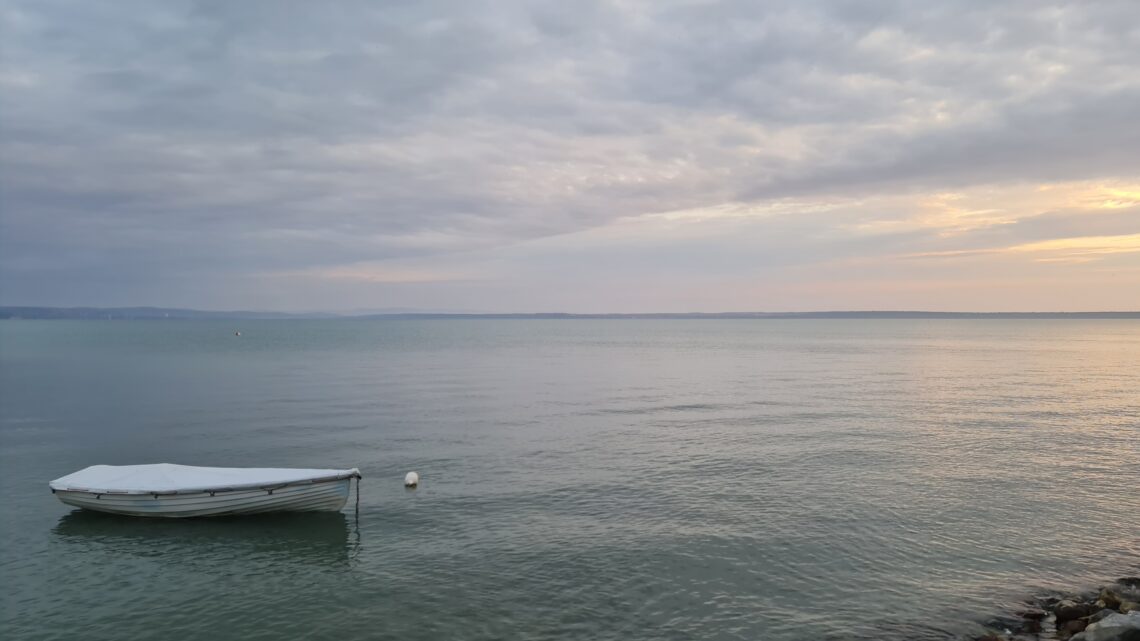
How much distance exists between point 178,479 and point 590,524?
15.5 metres

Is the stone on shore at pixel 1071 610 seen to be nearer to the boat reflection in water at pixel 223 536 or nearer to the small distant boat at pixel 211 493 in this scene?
the boat reflection in water at pixel 223 536

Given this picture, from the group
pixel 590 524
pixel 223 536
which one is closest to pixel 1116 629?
pixel 590 524

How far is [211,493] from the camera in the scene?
25.1 meters

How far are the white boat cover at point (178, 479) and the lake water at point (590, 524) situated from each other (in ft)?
4.11

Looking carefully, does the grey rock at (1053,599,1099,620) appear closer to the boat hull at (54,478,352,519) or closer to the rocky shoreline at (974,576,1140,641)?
the rocky shoreline at (974,576,1140,641)

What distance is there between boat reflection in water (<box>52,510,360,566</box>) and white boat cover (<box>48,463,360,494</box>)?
120 centimetres

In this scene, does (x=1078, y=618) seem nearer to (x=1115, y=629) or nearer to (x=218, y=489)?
(x=1115, y=629)

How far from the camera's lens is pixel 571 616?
1770 centimetres

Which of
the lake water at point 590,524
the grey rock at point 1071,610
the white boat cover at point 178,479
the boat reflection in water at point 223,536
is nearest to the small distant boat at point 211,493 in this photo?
the white boat cover at point 178,479

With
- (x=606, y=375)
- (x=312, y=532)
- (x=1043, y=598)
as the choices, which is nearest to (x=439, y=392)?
(x=606, y=375)

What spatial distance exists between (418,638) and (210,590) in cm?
703

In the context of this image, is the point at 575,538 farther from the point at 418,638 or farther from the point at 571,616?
the point at 418,638

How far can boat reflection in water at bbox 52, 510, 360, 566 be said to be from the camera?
22328 mm

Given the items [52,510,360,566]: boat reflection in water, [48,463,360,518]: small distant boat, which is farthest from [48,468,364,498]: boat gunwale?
[52,510,360,566]: boat reflection in water
